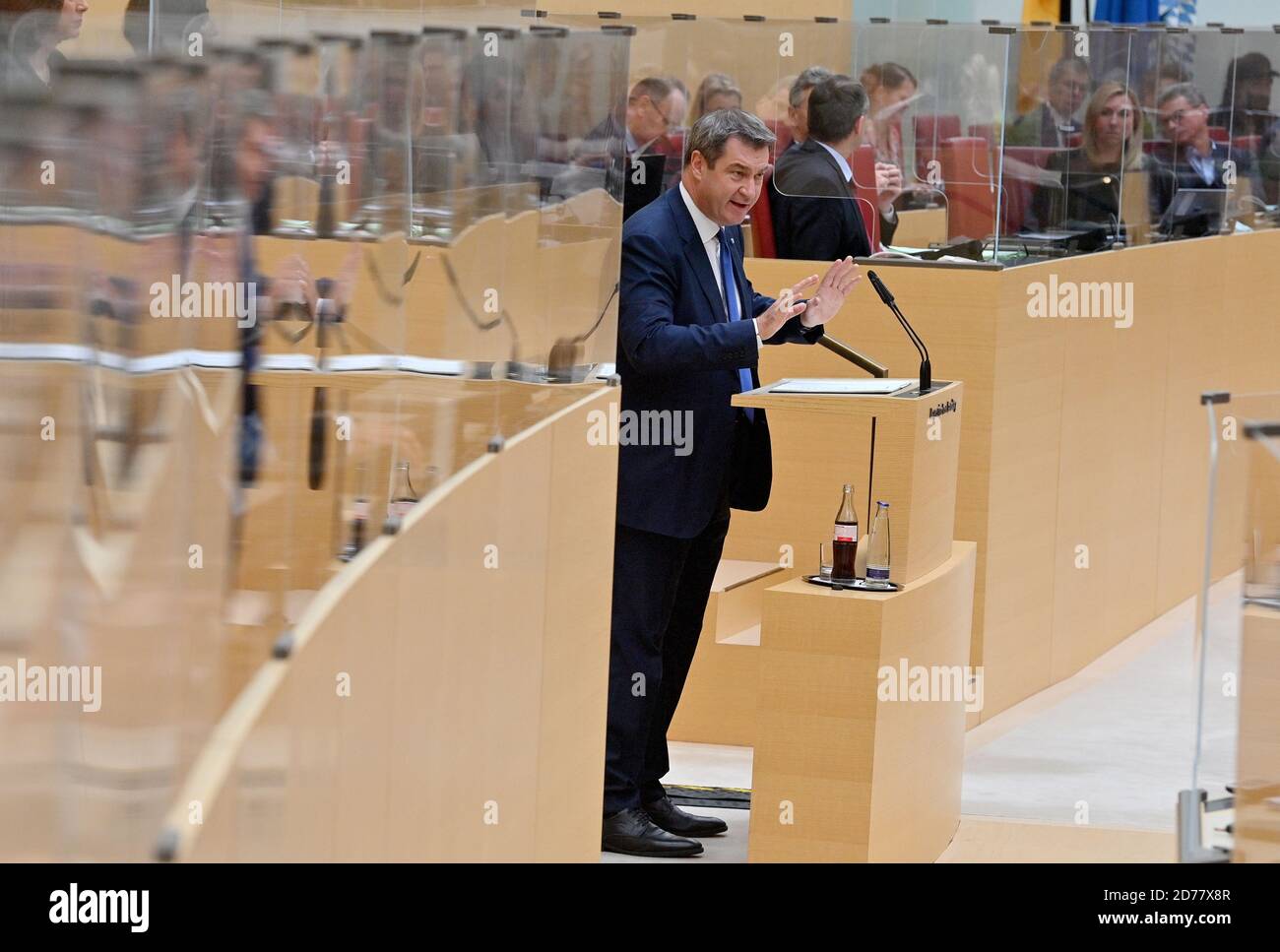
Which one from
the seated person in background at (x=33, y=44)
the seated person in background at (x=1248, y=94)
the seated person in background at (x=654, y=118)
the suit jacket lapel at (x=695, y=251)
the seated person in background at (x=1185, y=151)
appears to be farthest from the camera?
the seated person in background at (x=1248, y=94)

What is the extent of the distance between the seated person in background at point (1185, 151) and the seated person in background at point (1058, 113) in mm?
809

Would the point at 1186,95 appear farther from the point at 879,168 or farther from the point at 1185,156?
the point at 879,168

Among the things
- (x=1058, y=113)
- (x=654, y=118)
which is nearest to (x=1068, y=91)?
(x=1058, y=113)

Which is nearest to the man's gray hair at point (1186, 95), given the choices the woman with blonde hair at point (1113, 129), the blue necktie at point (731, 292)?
the woman with blonde hair at point (1113, 129)

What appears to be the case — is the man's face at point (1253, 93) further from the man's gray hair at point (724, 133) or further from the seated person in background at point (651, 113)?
the man's gray hair at point (724, 133)

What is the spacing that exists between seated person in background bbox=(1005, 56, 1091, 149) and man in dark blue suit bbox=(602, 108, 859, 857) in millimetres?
1968

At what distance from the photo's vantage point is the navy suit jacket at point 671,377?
4105mm

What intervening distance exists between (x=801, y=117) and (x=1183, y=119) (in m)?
2.34

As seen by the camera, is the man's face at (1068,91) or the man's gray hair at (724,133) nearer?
the man's gray hair at (724,133)

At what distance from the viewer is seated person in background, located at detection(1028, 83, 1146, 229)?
6227 mm

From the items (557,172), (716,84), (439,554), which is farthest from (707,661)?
(439,554)

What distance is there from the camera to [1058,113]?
20.6 feet
